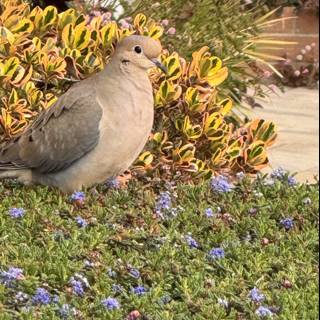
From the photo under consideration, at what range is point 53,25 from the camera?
19.2 ft

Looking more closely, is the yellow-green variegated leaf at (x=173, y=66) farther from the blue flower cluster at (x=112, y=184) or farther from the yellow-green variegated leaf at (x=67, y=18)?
the blue flower cluster at (x=112, y=184)

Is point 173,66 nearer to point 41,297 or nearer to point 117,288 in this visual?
point 117,288

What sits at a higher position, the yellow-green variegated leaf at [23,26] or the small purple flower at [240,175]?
the yellow-green variegated leaf at [23,26]

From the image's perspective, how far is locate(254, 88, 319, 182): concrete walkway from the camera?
8.92 meters

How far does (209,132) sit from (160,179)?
492mm

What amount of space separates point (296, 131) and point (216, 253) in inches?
268

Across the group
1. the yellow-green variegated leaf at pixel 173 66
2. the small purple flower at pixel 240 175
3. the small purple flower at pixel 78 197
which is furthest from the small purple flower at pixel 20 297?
the yellow-green variegated leaf at pixel 173 66

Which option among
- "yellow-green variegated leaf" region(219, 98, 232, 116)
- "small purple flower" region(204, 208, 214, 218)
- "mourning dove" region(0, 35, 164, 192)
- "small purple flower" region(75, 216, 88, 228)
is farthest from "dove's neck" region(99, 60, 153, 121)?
"yellow-green variegated leaf" region(219, 98, 232, 116)

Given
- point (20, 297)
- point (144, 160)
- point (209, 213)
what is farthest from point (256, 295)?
point (144, 160)

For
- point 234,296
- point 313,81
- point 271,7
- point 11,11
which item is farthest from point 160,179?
point 313,81

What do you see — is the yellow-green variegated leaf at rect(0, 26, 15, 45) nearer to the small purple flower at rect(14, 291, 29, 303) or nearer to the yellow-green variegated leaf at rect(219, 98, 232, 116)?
the yellow-green variegated leaf at rect(219, 98, 232, 116)

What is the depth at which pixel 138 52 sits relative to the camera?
476 cm

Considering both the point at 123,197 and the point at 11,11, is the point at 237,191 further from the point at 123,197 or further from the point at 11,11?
the point at 11,11

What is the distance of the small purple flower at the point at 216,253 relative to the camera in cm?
402
